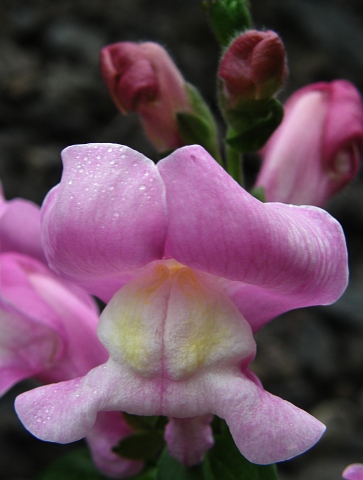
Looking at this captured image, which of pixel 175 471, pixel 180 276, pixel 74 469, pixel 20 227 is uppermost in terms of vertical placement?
pixel 180 276

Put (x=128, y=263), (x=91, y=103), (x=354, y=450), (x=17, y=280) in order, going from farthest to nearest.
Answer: (x=91, y=103)
(x=354, y=450)
(x=17, y=280)
(x=128, y=263)

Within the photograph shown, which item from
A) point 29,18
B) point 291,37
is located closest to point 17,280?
point 29,18

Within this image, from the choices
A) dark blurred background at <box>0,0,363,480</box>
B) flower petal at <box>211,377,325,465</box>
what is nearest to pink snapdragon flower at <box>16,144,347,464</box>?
flower petal at <box>211,377,325,465</box>

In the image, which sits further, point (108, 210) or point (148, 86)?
point (148, 86)

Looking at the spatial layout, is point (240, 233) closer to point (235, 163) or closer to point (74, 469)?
point (235, 163)

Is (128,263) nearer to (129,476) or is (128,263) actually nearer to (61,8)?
(129,476)

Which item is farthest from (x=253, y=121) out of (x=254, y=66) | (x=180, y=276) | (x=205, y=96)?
(x=205, y=96)

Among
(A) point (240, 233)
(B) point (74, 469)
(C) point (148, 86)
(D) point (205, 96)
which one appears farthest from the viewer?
(D) point (205, 96)
